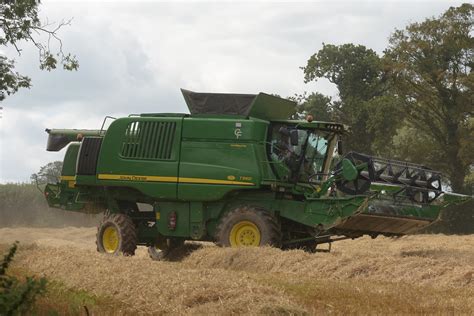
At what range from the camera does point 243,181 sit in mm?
16266

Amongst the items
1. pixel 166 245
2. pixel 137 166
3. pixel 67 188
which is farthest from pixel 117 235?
pixel 67 188

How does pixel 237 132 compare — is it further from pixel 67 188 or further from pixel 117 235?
pixel 67 188

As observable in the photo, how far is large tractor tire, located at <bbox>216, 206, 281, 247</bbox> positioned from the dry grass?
78 cm

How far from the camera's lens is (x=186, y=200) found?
1691 cm

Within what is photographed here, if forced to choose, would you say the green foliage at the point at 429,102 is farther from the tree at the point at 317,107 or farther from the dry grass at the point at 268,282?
the dry grass at the point at 268,282

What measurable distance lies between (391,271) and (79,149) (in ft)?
29.0

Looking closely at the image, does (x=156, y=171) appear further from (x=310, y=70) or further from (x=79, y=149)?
(x=310, y=70)

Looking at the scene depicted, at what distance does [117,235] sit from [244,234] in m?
3.11

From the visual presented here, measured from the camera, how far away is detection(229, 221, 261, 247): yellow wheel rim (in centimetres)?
1594

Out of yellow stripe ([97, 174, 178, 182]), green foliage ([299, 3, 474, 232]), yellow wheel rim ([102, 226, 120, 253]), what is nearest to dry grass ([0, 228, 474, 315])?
yellow stripe ([97, 174, 178, 182])

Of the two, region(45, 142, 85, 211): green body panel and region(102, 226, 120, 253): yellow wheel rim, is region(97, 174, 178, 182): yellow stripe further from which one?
region(45, 142, 85, 211): green body panel

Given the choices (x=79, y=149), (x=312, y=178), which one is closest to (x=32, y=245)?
(x=79, y=149)

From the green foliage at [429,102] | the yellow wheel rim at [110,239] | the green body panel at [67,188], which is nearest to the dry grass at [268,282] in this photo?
the yellow wheel rim at [110,239]

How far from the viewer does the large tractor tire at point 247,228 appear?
15.7 metres
